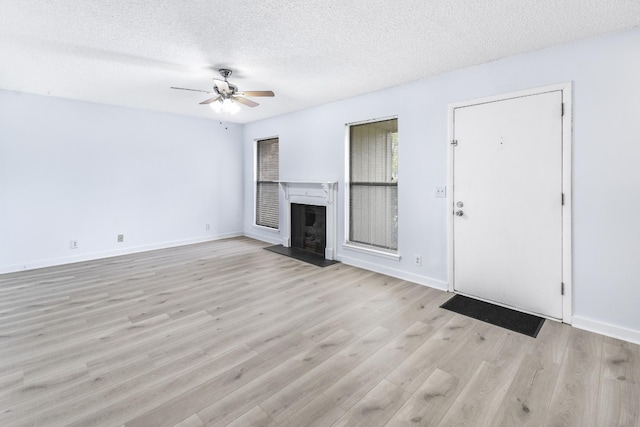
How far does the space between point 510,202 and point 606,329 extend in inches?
51.1

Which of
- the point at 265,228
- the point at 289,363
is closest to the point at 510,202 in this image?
the point at 289,363

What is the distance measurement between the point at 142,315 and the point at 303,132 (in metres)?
3.65

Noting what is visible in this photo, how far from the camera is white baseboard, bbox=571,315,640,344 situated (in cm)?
243

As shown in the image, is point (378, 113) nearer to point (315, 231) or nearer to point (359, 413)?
point (315, 231)

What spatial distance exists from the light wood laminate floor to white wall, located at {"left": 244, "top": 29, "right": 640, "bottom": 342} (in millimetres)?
347

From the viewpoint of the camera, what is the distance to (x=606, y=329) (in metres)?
2.54

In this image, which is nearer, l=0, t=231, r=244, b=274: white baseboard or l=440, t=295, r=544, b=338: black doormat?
l=440, t=295, r=544, b=338: black doormat

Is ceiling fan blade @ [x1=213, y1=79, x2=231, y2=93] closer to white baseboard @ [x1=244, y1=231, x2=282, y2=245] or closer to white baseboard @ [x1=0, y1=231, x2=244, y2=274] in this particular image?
white baseboard @ [x1=244, y1=231, x2=282, y2=245]

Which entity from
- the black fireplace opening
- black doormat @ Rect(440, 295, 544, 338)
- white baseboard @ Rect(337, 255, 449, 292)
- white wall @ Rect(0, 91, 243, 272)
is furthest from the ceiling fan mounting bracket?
black doormat @ Rect(440, 295, 544, 338)

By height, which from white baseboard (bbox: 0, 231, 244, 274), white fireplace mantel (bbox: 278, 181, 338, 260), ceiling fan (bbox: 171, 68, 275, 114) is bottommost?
white baseboard (bbox: 0, 231, 244, 274)

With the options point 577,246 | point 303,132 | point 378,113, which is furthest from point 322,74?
point 577,246

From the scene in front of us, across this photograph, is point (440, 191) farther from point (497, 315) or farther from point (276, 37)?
point (276, 37)

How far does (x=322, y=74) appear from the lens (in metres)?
3.52

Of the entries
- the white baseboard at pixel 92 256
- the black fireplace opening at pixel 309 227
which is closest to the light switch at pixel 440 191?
the black fireplace opening at pixel 309 227
